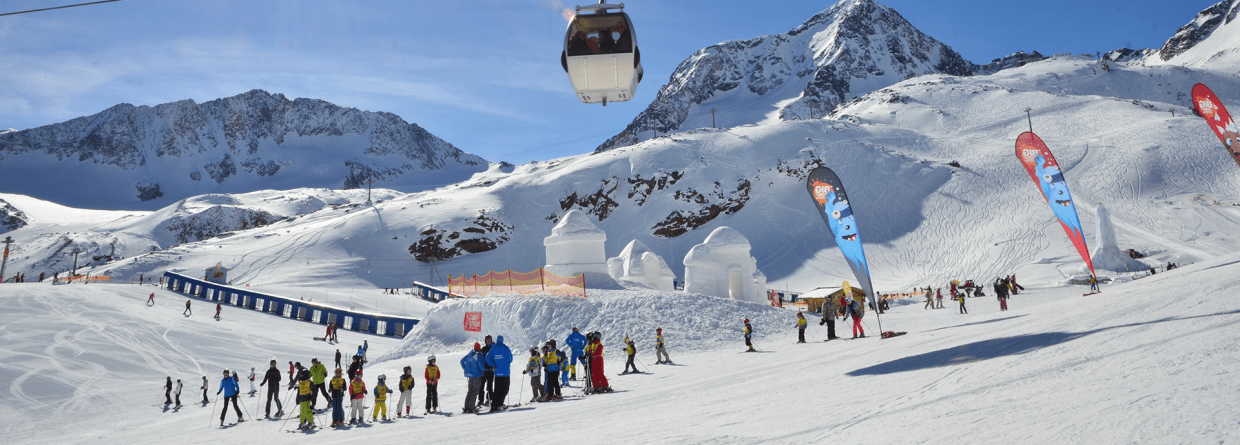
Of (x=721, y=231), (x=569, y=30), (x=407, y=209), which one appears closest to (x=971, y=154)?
(x=721, y=231)

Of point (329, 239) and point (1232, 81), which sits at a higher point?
point (1232, 81)

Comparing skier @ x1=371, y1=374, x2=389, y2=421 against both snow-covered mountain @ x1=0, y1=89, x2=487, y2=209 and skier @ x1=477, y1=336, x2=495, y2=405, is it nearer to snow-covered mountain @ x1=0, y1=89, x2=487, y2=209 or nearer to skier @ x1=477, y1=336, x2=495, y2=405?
skier @ x1=477, y1=336, x2=495, y2=405

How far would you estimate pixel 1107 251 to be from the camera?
3991 cm

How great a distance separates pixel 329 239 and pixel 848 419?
202 ft

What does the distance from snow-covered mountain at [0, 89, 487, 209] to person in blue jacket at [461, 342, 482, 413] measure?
14454 cm

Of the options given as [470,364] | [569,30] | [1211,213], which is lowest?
[470,364]

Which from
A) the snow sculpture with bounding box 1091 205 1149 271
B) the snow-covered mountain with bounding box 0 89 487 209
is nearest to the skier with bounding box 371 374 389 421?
the snow sculpture with bounding box 1091 205 1149 271

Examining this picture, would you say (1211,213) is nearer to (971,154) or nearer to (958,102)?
(971,154)

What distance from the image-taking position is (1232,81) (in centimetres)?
9856

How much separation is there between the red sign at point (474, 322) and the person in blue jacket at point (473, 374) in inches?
443

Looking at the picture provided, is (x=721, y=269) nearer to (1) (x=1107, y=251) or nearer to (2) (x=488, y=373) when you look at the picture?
(2) (x=488, y=373)

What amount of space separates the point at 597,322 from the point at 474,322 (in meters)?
4.32

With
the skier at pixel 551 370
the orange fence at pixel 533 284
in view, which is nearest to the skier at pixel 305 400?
the skier at pixel 551 370

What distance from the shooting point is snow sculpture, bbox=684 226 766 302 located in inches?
1115
